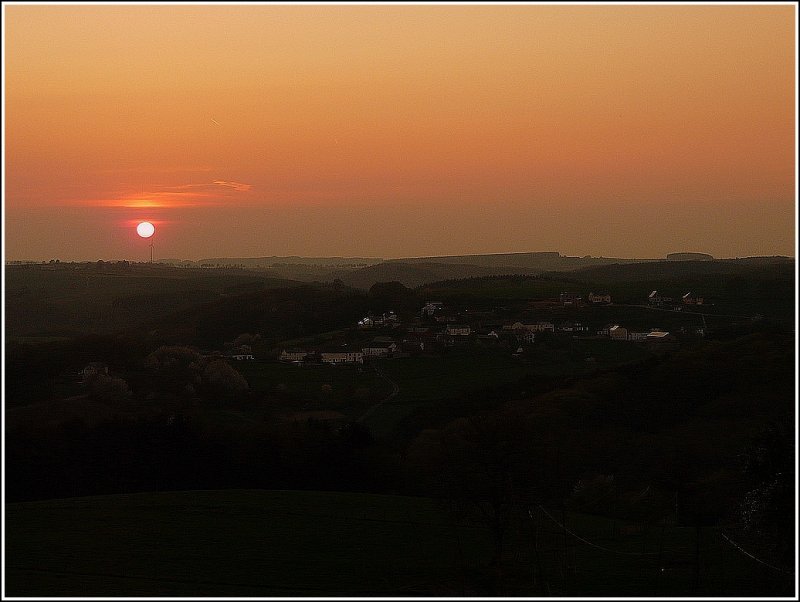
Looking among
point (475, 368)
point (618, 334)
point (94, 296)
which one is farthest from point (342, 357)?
point (94, 296)

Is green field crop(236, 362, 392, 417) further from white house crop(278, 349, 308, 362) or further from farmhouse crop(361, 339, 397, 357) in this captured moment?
farmhouse crop(361, 339, 397, 357)

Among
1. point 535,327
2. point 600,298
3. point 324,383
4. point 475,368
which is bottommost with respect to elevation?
point 324,383

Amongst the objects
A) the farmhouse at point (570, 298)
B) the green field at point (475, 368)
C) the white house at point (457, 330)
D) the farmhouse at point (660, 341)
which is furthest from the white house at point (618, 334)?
the farmhouse at point (570, 298)

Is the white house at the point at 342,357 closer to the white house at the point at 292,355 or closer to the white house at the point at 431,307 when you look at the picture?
the white house at the point at 292,355

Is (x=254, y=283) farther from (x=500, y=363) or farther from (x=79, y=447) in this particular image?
(x=79, y=447)

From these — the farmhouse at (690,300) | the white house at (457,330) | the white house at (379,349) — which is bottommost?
the white house at (379,349)

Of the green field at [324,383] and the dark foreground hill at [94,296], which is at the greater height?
the dark foreground hill at [94,296]

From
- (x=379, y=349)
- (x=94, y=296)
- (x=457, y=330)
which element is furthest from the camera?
(x=94, y=296)

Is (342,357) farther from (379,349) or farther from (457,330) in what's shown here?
(457,330)
